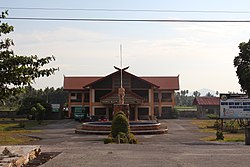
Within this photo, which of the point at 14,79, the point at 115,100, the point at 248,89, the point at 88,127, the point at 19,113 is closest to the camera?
the point at 14,79

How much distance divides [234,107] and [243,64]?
2008 centimetres

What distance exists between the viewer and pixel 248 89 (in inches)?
1973

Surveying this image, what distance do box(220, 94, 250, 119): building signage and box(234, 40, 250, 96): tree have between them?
1715 cm

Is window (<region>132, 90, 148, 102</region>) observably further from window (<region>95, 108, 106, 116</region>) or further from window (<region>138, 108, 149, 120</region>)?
window (<region>95, 108, 106, 116</region>)

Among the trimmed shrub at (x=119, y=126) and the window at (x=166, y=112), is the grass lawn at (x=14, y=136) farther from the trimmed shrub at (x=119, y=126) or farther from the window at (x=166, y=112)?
the window at (x=166, y=112)

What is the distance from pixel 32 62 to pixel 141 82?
48.9 meters

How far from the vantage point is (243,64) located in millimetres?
52000

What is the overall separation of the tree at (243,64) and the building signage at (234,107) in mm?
17153

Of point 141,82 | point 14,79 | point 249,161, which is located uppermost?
point 141,82

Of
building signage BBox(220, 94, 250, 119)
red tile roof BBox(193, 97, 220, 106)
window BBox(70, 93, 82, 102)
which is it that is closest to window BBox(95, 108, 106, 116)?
window BBox(70, 93, 82, 102)

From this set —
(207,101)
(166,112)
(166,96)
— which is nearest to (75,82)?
(166,96)

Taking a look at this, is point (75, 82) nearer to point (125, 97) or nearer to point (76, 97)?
point (76, 97)

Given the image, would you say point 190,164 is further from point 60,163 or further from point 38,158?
point 38,158

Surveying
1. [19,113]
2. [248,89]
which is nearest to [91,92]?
[19,113]
